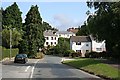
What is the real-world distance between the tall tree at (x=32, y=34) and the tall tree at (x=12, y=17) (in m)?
4.61

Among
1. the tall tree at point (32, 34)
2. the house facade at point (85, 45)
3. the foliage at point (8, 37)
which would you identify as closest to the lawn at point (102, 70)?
the foliage at point (8, 37)

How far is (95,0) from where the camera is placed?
3916 cm

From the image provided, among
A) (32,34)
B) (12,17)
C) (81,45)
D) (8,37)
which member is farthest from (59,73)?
(81,45)

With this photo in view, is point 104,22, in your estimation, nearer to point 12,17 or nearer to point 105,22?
point 105,22

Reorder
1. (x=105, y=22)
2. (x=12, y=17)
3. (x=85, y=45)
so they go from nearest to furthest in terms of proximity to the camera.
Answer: (x=105, y=22) → (x=12, y=17) → (x=85, y=45)

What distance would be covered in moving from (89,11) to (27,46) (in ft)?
173

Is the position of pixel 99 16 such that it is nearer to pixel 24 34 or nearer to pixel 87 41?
→ pixel 24 34

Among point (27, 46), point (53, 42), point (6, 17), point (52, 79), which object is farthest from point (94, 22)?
point (53, 42)

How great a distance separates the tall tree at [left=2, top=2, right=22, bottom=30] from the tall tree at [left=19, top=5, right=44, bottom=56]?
4.61m

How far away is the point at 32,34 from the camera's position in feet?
311

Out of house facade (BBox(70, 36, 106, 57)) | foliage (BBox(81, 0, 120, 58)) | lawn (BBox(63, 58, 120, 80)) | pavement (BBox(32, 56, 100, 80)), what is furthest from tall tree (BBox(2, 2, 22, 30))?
lawn (BBox(63, 58, 120, 80))

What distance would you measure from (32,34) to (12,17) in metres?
13.3

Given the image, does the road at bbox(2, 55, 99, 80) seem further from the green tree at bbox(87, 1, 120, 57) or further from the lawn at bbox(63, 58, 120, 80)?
the green tree at bbox(87, 1, 120, 57)

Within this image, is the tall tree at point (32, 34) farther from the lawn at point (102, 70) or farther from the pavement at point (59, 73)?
the lawn at point (102, 70)
